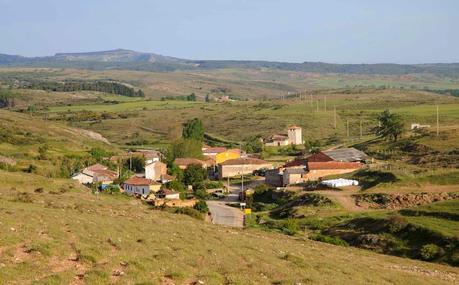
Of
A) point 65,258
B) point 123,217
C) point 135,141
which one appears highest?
point 65,258

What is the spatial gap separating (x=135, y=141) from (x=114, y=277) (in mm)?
102816

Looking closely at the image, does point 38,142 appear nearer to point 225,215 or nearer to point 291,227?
point 225,215

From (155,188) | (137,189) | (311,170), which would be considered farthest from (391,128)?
(137,189)

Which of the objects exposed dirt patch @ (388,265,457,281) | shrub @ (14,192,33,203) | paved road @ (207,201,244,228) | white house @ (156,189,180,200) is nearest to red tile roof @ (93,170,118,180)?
white house @ (156,189,180,200)

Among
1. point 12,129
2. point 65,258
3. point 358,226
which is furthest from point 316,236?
point 12,129

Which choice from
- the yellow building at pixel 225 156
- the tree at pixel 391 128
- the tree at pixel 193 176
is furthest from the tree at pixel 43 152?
the tree at pixel 391 128

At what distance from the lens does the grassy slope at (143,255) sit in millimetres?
13688

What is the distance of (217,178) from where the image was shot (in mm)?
76188

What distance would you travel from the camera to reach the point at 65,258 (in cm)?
1455

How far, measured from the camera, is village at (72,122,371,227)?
5322cm

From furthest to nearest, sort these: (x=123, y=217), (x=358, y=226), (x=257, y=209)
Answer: (x=257, y=209), (x=358, y=226), (x=123, y=217)

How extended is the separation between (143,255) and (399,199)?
3163 centimetres

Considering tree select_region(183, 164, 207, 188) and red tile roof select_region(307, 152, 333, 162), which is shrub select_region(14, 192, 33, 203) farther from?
red tile roof select_region(307, 152, 333, 162)

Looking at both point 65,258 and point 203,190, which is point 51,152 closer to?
point 203,190
